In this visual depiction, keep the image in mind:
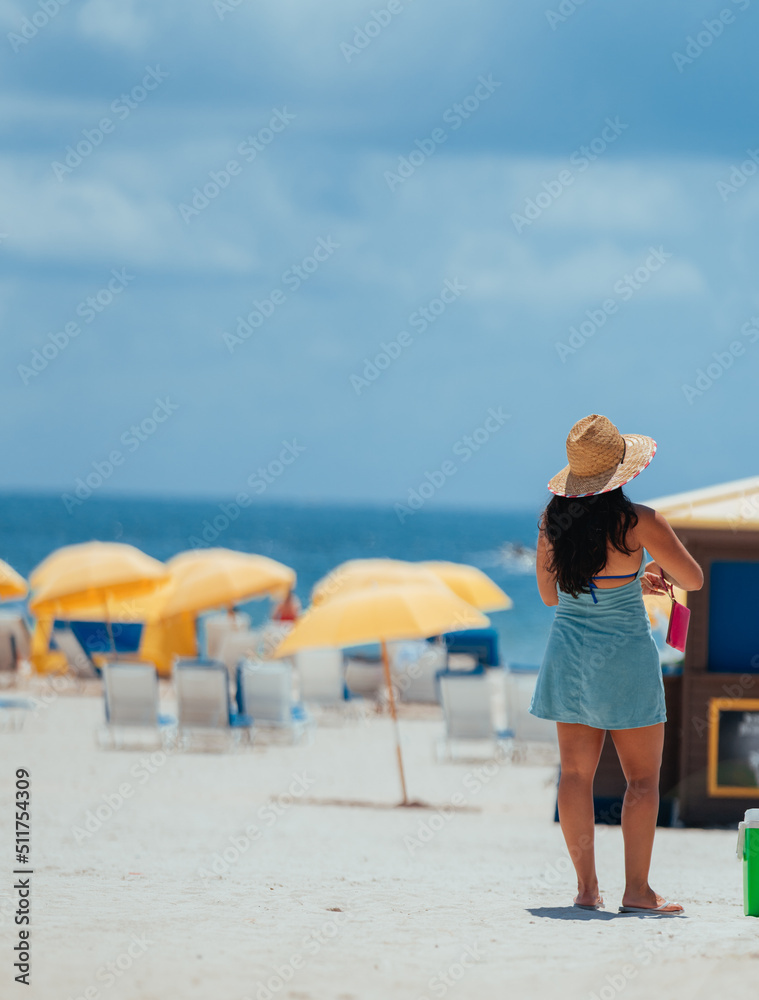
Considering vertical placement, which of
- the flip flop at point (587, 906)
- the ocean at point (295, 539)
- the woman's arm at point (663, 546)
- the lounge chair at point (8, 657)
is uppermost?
the ocean at point (295, 539)

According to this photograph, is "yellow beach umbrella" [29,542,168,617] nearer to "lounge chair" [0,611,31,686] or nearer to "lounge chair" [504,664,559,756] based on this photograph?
"lounge chair" [0,611,31,686]

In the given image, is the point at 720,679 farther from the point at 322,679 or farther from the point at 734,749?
the point at 322,679

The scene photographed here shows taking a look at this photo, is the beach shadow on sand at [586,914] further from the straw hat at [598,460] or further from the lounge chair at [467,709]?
the lounge chair at [467,709]

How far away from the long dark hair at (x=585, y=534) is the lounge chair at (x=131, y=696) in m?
7.73

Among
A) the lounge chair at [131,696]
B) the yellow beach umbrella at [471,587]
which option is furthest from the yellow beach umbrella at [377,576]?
the yellow beach umbrella at [471,587]

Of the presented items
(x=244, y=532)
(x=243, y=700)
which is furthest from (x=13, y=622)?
(x=244, y=532)

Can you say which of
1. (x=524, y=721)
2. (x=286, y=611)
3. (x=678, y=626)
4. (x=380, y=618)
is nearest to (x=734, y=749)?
(x=380, y=618)

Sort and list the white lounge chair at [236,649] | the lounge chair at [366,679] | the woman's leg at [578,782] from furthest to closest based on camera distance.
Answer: the lounge chair at [366,679] → the white lounge chair at [236,649] → the woman's leg at [578,782]

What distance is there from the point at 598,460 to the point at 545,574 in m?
0.44

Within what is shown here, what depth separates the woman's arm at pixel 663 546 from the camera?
3979 mm

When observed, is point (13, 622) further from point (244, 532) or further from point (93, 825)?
point (244, 532)

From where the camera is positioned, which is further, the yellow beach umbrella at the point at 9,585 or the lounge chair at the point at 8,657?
the lounge chair at the point at 8,657

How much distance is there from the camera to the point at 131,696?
36.6 feet

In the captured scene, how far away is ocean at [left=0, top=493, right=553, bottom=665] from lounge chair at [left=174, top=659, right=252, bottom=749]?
27.7 metres
